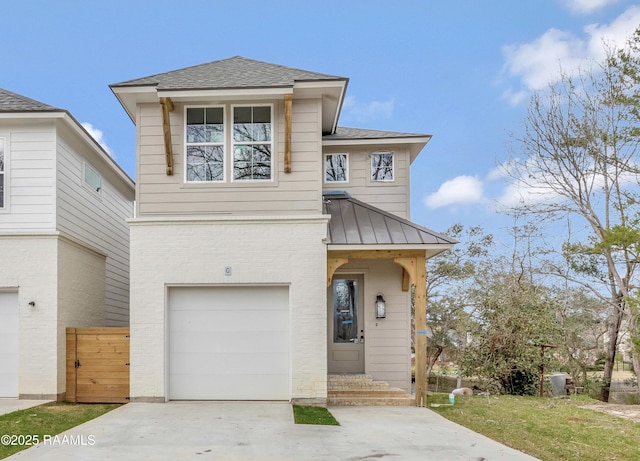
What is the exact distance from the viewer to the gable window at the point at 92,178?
11.5 m

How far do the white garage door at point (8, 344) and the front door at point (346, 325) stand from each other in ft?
20.1

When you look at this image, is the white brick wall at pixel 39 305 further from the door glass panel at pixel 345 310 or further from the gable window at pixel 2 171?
the door glass panel at pixel 345 310

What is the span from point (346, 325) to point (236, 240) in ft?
11.6

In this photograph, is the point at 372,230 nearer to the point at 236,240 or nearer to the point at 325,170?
the point at 236,240

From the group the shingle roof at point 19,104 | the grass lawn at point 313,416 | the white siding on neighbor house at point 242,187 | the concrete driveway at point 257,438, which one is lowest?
the grass lawn at point 313,416

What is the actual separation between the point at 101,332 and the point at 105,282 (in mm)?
3104

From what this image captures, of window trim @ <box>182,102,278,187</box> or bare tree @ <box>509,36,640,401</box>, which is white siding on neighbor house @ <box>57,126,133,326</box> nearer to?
window trim @ <box>182,102,278,187</box>

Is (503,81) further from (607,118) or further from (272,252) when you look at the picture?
(272,252)

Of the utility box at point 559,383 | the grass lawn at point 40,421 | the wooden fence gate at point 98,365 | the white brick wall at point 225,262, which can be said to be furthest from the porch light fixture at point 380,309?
the utility box at point 559,383

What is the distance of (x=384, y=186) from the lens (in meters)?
11.8

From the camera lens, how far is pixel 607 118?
15.1m

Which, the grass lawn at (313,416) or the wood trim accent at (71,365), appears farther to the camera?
the wood trim accent at (71,365)

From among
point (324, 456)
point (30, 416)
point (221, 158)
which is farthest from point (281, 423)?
point (221, 158)

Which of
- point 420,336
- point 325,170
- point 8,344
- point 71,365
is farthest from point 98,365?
point 325,170
